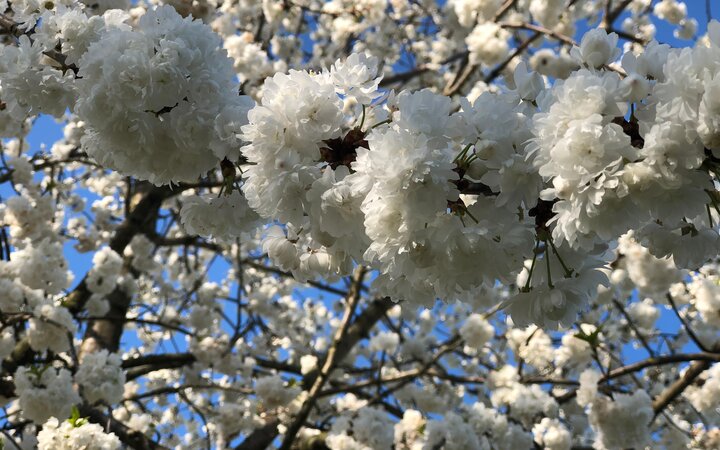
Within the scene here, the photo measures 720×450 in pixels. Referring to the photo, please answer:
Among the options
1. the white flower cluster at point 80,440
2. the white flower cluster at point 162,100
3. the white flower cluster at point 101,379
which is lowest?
the white flower cluster at point 80,440

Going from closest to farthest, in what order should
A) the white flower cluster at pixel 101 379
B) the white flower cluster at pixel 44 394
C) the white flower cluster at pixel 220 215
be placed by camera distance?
the white flower cluster at pixel 220 215 < the white flower cluster at pixel 44 394 < the white flower cluster at pixel 101 379

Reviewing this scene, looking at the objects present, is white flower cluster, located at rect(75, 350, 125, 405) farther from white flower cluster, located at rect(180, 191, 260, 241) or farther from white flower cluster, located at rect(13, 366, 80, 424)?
white flower cluster, located at rect(180, 191, 260, 241)

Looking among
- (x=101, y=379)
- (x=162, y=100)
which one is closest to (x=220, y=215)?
(x=162, y=100)

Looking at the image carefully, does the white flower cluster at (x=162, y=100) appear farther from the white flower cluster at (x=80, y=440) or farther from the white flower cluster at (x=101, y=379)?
the white flower cluster at (x=101, y=379)

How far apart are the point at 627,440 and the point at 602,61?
3.49 meters

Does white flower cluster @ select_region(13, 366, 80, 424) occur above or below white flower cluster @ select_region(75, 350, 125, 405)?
below

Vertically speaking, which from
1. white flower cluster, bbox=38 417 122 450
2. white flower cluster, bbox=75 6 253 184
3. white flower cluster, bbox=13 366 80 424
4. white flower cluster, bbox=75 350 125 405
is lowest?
white flower cluster, bbox=38 417 122 450

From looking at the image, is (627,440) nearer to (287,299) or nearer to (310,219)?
(310,219)

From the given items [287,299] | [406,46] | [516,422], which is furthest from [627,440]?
[287,299]

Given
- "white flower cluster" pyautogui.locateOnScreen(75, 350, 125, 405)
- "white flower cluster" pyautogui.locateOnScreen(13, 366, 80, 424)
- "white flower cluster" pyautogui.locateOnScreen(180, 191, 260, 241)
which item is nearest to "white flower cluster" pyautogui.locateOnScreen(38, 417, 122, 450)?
"white flower cluster" pyautogui.locateOnScreen(13, 366, 80, 424)

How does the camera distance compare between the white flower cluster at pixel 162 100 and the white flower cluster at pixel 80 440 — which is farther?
the white flower cluster at pixel 80 440

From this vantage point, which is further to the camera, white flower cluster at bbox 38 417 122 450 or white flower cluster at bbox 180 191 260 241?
white flower cluster at bbox 38 417 122 450

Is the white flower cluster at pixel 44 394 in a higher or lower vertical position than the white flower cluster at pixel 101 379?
lower

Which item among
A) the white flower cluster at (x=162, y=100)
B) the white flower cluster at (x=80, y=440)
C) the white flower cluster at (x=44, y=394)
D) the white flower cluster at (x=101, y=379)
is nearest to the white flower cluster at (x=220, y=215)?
the white flower cluster at (x=162, y=100)
